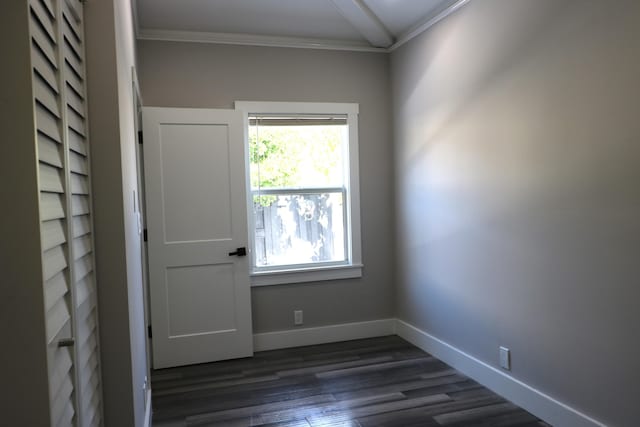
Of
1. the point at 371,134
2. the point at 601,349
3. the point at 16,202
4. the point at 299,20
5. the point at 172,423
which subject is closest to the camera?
the point at 16,202

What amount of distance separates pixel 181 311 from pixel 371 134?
224 cm

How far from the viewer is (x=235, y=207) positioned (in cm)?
366

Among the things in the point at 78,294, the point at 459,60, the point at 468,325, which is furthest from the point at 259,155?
the point at 78,294

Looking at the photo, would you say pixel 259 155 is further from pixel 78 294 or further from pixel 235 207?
pixel 78 294

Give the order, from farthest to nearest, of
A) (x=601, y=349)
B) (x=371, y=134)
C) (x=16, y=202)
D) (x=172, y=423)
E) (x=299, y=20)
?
(x=371, y=134), (x=299, y=20), (x=172, y=423), (x=601, y=349), (x=16, y=202)

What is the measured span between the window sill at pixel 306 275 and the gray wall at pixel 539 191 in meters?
0.74

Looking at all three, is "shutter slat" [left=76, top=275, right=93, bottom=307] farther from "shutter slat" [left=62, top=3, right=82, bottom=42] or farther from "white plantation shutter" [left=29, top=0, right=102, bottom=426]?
"shutter slat" [left=62, top=3, right=82, bottom=42]

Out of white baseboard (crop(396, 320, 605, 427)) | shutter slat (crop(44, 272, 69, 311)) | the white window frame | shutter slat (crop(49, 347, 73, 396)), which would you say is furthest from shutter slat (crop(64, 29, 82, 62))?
white baseboard (crop(396, 320, 605, 427))

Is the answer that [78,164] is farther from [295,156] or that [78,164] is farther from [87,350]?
[295,156]

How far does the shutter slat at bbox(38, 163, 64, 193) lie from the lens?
0.97 m

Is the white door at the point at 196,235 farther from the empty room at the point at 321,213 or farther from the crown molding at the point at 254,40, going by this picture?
the crown molding at the point at 254,40

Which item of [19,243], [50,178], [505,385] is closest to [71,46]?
[50,178]

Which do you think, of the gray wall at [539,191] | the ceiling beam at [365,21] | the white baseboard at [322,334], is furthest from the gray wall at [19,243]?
the white baseboard at [322,334]

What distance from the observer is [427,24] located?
3459 mm
